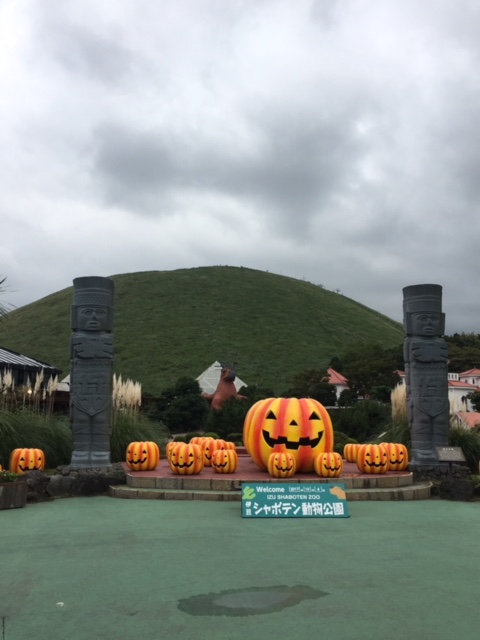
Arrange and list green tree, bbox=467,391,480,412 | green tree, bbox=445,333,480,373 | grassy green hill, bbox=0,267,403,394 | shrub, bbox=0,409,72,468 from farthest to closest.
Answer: grassy green hill, bbox=0,267,403,394, green tree, bbox=445,333,480,373, green tree, bbox=467,391,480,412, shrub, bbox=0,409,72,468

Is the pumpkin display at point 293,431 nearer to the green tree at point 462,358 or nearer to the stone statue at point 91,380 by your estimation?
the stone statue at point 91,380

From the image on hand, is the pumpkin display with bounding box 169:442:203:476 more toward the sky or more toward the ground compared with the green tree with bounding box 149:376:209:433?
more toward the ground

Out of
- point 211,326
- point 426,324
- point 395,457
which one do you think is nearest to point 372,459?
point 395,457

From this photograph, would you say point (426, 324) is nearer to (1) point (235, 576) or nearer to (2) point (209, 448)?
(2) point (209, 448)

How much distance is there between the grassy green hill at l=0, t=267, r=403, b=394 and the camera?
197 feet

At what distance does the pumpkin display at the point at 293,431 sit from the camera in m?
10.5

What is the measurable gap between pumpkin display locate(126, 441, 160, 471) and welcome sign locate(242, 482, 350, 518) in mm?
2958

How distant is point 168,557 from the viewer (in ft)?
18.8

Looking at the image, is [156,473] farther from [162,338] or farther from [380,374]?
[162,338]

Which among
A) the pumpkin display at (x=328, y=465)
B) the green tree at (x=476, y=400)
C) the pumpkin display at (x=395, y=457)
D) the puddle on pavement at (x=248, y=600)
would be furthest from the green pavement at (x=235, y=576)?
the green tree at (x=476, y=400)

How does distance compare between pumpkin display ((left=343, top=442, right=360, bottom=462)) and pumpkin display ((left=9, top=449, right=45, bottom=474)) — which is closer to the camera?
pumpkin display ((left=9, top=449, right=45, bottom=474))

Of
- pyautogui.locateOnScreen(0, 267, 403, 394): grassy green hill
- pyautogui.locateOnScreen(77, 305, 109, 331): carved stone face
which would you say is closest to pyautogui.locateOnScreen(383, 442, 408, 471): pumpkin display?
pyautogui.locateOnScreen(77, 305, 109, 331): carved stone face

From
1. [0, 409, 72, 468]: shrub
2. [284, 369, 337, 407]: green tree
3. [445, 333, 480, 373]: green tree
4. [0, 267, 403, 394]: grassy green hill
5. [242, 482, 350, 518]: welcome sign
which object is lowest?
[242, 482, 350, 518]: welcome sign

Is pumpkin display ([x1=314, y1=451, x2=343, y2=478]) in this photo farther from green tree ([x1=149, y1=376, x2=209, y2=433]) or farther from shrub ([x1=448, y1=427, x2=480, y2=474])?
green tree ([x1=149, y1=376, x2=209, y2=433])
